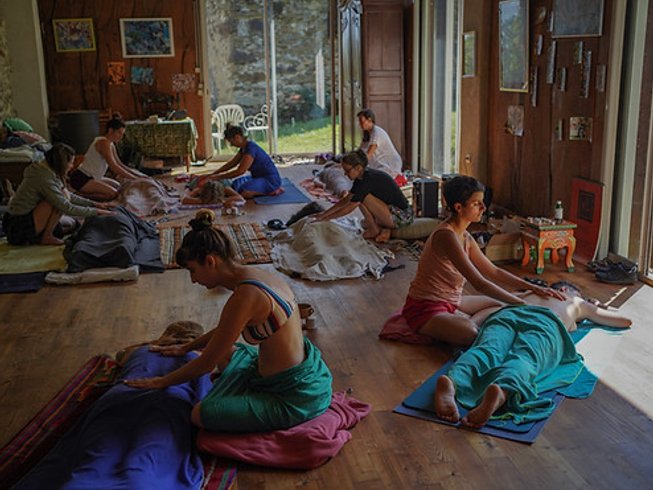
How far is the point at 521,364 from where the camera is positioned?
3.25 meters

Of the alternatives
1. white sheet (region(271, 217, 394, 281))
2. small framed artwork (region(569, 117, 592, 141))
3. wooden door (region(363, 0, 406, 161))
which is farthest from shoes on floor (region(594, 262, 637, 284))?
wooden door (region(363, 0, 406, 161))

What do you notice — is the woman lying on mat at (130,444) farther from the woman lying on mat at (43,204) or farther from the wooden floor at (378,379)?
the woman lying on mat at (43,204)

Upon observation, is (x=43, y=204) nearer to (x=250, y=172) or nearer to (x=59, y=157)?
(x=59, y=157)

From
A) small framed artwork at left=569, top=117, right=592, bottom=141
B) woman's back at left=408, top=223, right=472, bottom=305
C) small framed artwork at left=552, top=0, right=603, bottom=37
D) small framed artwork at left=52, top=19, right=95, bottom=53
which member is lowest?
woman's back at left=408, top=223, right=472, bottom=305

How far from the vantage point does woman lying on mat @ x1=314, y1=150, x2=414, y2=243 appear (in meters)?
6.02

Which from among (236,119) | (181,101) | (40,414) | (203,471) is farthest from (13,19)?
(203,471)

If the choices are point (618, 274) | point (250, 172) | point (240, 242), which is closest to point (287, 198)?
point (250, 172)

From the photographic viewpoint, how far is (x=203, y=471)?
2.74 metres

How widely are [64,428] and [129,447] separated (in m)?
0.55

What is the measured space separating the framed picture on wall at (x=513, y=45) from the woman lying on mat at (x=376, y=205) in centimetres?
152

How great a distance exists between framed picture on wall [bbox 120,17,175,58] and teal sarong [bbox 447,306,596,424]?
9422mm

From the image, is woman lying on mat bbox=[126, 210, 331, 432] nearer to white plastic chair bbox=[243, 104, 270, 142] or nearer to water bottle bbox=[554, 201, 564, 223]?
water bottle bbox=[554, 201, 564, 223]

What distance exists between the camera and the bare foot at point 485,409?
3010 mm

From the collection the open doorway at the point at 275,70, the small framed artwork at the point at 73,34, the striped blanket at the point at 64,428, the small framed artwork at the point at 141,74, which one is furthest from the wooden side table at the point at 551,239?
the small framed artwork at the point at 73,34
